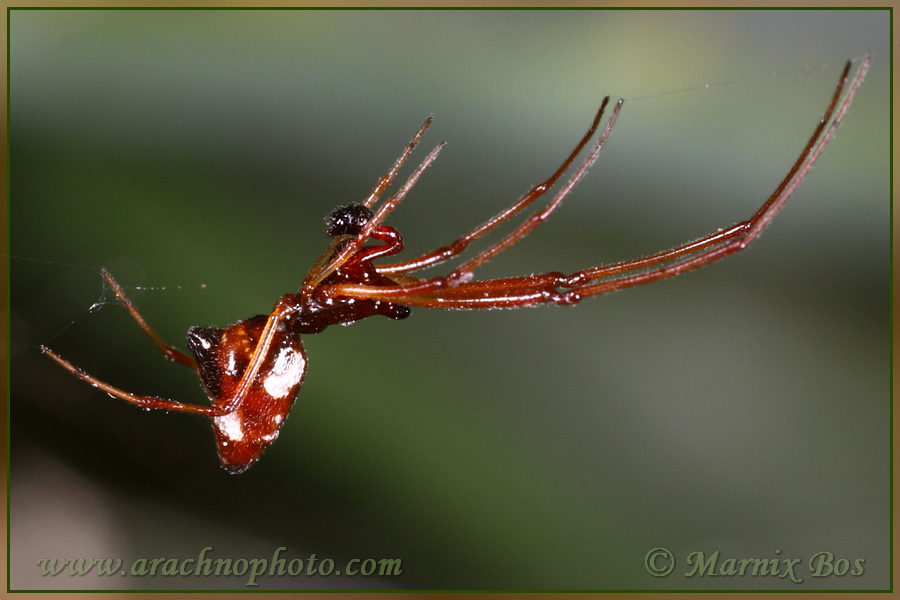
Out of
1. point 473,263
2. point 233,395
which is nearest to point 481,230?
point 473,263

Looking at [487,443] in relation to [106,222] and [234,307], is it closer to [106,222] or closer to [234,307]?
[234,307]

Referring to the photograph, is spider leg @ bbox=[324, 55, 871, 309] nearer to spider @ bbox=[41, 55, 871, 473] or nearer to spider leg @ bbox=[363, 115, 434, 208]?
spider @ bbox=[41, 55, 871, 473]

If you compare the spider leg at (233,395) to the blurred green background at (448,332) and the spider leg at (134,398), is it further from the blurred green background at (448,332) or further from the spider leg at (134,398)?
the blurred green background at (448,332)

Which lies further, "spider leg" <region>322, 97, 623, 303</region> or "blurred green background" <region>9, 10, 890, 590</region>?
"blurred green background" <region>9, 10, 890, 590</region>

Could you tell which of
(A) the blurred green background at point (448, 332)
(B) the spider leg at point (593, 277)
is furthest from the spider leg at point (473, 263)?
(A) the blurred green background at point (448, 332)

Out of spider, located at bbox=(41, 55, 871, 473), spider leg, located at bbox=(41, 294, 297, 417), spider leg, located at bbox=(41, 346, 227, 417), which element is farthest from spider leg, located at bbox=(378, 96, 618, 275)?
spider leg, located at bbox=(41, 346, 227, 417)

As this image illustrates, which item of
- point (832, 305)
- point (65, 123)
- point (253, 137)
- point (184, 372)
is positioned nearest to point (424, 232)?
point (253, 137)
